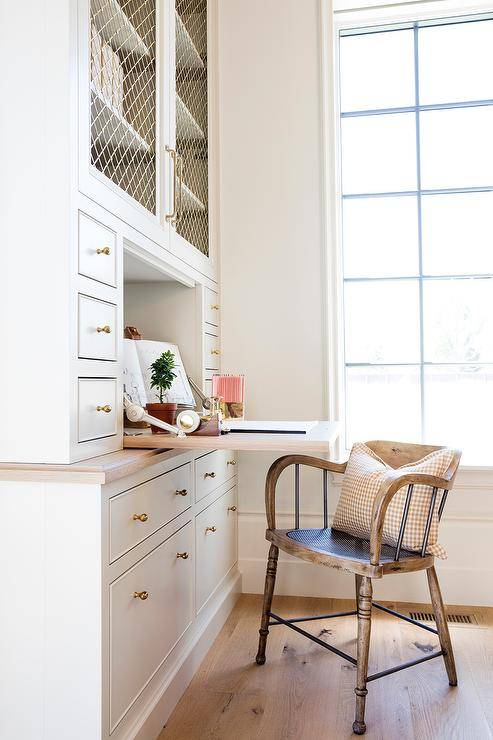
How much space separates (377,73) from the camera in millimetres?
2963

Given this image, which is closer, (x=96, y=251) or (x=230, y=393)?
(x=96, y=251)

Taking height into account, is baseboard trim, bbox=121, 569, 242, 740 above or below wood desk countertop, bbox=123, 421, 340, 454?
below

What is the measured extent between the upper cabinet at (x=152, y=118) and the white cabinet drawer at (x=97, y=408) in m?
0.46

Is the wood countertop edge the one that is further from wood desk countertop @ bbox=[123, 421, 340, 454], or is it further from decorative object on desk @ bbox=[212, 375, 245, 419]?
decorative object on desk @ bbox=[212, 375, 245, 419]

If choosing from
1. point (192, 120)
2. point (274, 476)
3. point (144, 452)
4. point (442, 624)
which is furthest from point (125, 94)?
point (442, 624)

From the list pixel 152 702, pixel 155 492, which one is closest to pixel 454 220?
pixel 155 492

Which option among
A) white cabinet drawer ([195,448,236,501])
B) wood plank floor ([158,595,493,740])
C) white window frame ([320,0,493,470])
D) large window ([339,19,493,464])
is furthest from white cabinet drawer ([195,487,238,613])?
large window ([339,19,493,464])

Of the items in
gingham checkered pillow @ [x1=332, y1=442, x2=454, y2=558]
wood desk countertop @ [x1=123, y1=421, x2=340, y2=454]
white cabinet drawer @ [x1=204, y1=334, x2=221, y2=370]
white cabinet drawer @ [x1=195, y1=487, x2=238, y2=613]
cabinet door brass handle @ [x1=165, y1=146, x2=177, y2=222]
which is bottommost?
white cabinet drawer @ [x1=195, y1=487, x2=238, y2=613]

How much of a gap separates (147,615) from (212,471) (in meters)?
0.82

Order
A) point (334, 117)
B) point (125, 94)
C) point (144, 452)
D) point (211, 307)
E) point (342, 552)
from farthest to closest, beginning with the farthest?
point (334, 117) → point (211, 307) → point (342, 552) → point (125, 94) → point (144, 452)

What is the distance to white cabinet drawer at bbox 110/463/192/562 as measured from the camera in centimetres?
146

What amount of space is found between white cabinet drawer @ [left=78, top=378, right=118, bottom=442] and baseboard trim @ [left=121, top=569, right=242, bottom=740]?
0.74 m

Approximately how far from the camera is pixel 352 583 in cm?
277

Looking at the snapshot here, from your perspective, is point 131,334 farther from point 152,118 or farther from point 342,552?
point 342,552
